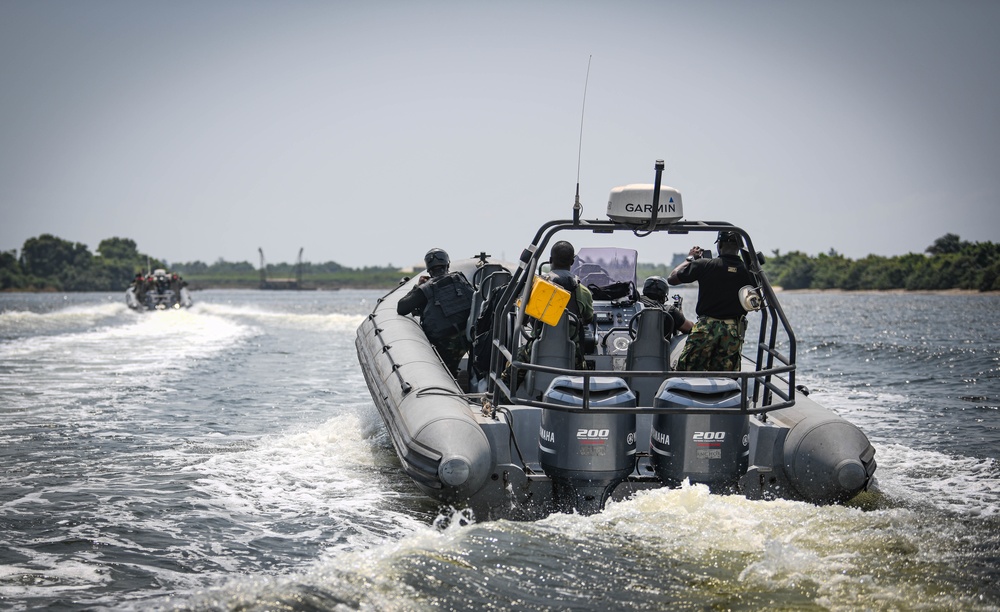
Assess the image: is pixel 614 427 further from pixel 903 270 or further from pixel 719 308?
pixel 903 270

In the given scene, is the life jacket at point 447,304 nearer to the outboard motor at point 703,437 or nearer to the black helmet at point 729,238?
the black helmet at point 729,238

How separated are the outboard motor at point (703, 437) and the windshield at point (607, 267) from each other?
2943 millimetres

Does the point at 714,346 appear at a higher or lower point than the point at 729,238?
lower

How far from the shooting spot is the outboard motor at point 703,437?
502 cm

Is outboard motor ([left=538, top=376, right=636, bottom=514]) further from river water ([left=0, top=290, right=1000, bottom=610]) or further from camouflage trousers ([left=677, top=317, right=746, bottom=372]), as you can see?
camouflage trousers ([left=677, top=317, right=746, bottom=372])

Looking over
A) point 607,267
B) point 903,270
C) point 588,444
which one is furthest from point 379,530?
point 903,270

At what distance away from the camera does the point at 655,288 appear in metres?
7.67

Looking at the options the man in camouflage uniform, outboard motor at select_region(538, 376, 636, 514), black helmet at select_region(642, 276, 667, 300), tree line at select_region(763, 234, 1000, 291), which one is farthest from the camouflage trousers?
tree line at select_region(763, 234, 1000, 291)

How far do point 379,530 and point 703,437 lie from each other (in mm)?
2062

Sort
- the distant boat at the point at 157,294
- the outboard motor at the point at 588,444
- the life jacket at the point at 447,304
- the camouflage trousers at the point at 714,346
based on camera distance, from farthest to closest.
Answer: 1. the distant boat at the point at 157,294
2. the life jacket at the point at 447,304
3. the camouflage trousers at the point at 714,346
4. the outboard motor at the point at 588,444

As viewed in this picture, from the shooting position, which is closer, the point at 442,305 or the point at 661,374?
the point at 661,374

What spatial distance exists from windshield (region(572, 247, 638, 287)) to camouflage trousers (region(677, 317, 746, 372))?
6.13 feet

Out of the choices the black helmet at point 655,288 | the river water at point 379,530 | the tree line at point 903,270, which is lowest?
the river water at point 379,530

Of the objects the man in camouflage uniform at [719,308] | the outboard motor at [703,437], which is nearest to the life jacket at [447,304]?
the man in camouflage uniform at [719,308]
